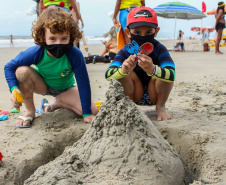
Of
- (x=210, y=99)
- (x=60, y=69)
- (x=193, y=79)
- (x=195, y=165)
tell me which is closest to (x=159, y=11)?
(x=193, y=79)

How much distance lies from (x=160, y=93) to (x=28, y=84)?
4.39 feet

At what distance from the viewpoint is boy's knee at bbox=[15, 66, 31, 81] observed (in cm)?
245

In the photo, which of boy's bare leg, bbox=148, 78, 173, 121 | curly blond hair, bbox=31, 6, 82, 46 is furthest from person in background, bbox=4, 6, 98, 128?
boy's bare leg, bbox=148, 78, 173, 121

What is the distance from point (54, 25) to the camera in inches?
89.5

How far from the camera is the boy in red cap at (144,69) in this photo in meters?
2.23

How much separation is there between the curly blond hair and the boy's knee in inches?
11.5

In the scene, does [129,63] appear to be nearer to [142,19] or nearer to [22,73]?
[142,19]

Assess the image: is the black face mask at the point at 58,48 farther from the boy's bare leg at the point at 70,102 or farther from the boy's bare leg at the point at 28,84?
the boy's bare leg at the point at 70,102

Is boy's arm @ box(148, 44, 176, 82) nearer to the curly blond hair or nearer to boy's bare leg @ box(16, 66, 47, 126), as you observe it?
the curly blond hair

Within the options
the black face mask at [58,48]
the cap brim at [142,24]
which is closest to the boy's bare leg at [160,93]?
the cap brim at [142,24]

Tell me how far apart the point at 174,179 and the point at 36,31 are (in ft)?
5.95

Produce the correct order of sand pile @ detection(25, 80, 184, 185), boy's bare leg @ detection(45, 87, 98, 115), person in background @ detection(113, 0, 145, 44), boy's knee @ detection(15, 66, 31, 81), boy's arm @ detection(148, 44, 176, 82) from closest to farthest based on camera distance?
sand pile @ detection(25, 80, 184, 185) < boy's arm @ detection(148, 44, 176, 82) < boy's knee @ detection(15, 66, 31, 81) < boy's bare leg @ detection(45, 87, 98, 115) < person in background @ detection(113, 0, 145, 44)

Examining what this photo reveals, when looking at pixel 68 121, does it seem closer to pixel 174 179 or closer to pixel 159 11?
pixel 174 179

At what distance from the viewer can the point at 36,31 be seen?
241cm
